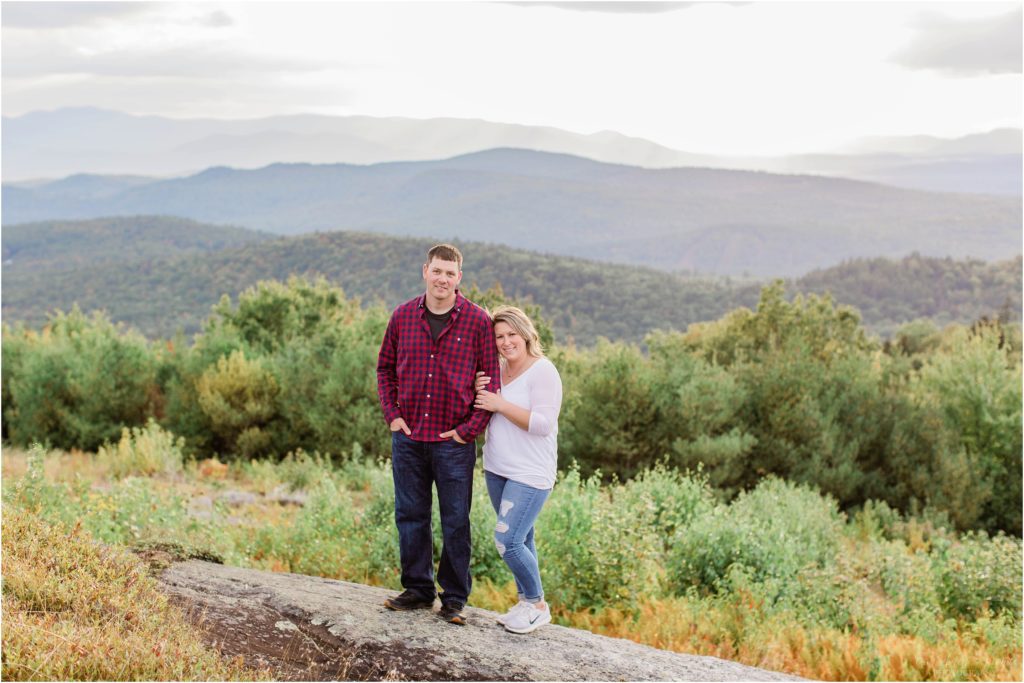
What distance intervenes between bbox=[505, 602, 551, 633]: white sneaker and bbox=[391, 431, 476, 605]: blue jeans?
33 cm

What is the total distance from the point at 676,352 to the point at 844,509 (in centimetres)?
474

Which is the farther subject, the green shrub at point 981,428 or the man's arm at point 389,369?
the green shrub at point 981,428

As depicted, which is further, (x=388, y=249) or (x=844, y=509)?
(x=388, y=249)

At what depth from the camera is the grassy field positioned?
4.55m

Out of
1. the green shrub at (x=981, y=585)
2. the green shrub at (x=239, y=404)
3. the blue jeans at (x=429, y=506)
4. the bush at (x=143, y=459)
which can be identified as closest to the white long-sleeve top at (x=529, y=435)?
the blue jeans at (x=429, y=506)

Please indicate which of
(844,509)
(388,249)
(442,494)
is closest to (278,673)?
(442,494)

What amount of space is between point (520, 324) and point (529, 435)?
651mm

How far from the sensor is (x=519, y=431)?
4.98 meters

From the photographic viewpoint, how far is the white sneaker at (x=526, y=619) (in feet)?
17.2

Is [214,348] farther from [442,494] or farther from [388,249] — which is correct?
[388,249]

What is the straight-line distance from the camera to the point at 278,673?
4.68 metres

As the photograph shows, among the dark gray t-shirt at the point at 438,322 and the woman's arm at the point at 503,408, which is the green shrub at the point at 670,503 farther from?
the dark gray t-shirt at the point at 438,322

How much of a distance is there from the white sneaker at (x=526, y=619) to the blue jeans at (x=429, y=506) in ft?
1.09

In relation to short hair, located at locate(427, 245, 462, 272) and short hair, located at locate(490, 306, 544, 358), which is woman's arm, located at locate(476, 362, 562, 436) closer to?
short hair, located at locate(490, 306, 544, 358)
